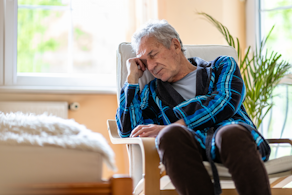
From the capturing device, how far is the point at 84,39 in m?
2.62

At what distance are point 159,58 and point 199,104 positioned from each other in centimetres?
33

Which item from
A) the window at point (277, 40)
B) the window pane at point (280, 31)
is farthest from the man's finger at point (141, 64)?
the window pane at point (280, 31)

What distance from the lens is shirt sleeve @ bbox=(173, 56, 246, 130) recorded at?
1.41 m

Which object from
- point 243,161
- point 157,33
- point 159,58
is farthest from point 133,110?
point 243,161

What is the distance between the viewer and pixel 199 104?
144 cm

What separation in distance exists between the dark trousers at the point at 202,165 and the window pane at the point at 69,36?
1613 mm

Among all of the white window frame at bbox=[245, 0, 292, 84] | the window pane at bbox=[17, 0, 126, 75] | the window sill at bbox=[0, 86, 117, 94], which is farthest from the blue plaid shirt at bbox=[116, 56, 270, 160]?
the white window frame at bbox=[245, 0, 292, 84]

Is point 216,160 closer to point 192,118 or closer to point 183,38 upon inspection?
point 192,118

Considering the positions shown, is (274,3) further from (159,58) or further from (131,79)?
(131,79)

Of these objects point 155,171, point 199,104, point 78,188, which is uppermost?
point 199,104

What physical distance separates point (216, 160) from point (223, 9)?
5.62 ft

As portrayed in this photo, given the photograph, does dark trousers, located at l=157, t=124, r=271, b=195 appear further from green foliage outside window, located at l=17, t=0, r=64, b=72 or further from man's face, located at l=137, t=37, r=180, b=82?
green foliage outside window, located at l=17, t=0, r=64, b=72

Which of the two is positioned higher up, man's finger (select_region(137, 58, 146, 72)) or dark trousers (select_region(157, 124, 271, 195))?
man's finger (select_region(137, 58, 146, 72))

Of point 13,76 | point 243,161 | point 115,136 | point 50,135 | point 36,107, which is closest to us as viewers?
point 50,135
